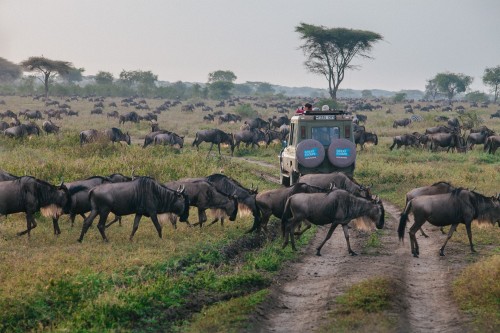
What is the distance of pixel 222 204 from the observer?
14547 mm

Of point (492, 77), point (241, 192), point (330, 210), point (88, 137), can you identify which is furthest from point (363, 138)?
point (492, 77)

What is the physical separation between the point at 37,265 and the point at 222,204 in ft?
16.2

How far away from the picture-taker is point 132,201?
517 inches

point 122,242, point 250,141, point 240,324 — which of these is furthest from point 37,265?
point 250,141

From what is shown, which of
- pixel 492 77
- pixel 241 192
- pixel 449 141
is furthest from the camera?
pixel 492 77

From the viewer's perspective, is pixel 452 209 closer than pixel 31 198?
Yes

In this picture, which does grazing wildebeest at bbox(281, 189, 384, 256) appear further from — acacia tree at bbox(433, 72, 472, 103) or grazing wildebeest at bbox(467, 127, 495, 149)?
acacia tree at bbox(433, 72, 472, 103)

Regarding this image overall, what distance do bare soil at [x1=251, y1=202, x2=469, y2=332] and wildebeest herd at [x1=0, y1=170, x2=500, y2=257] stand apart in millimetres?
531

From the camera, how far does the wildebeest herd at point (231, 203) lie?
1245cm

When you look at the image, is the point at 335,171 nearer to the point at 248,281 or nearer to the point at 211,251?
the point at 211,251

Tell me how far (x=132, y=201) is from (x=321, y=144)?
5.41 metres

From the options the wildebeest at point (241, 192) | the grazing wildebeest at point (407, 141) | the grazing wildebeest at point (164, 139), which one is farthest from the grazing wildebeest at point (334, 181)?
the grazing wildebeest at point (407, 141)

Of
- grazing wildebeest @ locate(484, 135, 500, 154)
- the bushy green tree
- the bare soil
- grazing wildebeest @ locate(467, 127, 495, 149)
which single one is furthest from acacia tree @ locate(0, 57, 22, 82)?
the bare soil

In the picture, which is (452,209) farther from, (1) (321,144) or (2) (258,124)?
(2) (258,124)
